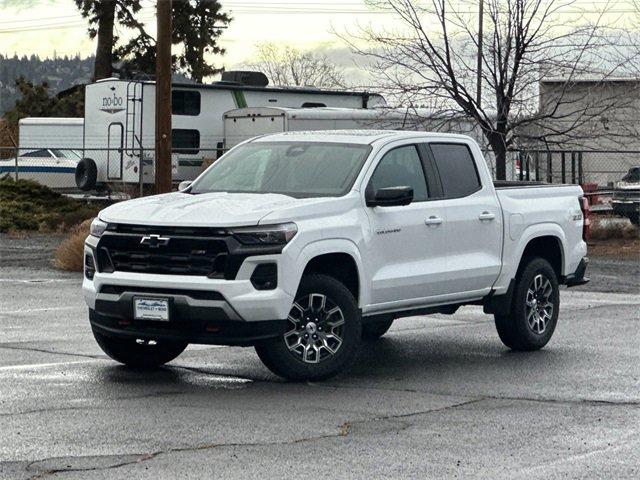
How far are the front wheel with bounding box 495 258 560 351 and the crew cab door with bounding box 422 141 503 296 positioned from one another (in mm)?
453

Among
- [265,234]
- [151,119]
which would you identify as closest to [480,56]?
[151,119]

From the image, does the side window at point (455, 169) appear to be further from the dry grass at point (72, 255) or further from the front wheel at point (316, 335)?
the dry grass at point (72, 255)

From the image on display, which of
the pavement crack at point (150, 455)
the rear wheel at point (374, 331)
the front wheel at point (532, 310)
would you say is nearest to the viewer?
the pavement crack at point (150, 455)

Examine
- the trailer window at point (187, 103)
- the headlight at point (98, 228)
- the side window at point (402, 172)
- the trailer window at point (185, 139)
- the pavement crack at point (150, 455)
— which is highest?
the trailer window at point (187, 103)

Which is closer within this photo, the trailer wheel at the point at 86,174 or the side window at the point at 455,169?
the side window at the point at 455,169

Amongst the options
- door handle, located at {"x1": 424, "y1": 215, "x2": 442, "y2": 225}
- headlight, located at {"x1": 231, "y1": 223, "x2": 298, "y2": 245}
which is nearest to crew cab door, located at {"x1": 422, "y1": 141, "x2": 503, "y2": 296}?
door handle, located at {"x1": 424, "y1": 215, "x2": 442, "y2": 225}

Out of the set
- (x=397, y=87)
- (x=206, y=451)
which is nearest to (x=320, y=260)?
(x=206, y=451)

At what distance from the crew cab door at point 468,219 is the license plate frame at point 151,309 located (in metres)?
2.74

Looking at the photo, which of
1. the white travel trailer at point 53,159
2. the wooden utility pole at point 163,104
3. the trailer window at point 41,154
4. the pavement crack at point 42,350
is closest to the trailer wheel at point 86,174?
the white travel trailer at point 53,159

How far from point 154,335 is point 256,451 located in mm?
2645

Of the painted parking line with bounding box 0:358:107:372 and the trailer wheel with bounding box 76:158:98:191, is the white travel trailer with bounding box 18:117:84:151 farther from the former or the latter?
the painted parking line with bounding box 0:358:107:372

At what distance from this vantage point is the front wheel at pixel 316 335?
1047 cm

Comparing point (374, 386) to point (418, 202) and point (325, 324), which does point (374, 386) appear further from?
point (418, 202)

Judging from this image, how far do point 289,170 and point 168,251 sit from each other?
1677mm
